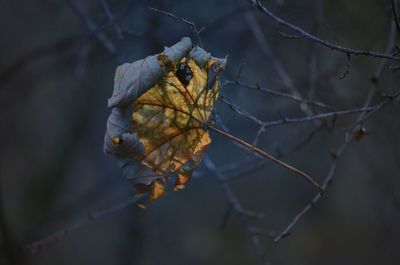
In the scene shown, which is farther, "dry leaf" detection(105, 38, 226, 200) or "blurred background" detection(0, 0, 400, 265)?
"blurred background" detection(0, 0, 400, 265)

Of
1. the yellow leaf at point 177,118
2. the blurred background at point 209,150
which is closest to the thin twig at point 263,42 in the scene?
the blurred background at point 209,150

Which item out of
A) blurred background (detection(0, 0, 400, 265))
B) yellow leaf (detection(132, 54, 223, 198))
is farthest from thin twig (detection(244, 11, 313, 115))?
yellow leaf (detection(132, 54, 223, 198))

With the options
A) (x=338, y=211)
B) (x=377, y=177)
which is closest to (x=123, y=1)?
(x=377, y=177)

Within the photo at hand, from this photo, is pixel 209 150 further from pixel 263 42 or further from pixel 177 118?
pixel 177 118

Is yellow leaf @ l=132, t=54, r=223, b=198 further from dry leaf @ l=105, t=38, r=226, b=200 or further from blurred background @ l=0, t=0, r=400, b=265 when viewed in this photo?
blurred background @ l=0, t=0, r=400, b=265

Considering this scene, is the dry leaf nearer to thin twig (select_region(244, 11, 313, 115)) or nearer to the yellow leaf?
the yellow leaf

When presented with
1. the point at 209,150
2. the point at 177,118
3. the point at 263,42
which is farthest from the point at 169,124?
the point at 209,150

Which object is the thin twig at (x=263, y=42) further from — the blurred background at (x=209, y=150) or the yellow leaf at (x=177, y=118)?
the yellow leaf at (x=177, y=118)
